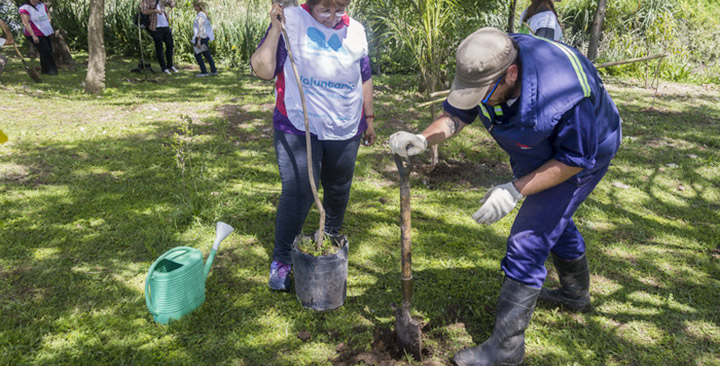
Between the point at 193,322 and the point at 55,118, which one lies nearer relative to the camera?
the point at 193,322

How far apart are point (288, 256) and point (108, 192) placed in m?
2.37

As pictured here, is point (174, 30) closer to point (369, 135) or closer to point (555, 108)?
point (369, 135)

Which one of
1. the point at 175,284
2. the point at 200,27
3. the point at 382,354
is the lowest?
the point at 382,354

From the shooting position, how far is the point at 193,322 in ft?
8.76

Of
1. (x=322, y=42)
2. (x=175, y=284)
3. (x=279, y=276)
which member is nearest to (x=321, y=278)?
(x=279, y=276)

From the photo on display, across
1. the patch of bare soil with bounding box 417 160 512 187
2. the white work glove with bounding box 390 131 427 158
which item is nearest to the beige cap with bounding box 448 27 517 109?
the white work glove with bounding box 390 131 427 158

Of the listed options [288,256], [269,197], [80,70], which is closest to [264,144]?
[269,197]

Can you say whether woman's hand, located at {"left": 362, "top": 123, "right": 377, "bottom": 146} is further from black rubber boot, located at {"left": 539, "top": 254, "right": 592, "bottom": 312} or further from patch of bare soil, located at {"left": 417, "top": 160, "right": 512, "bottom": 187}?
patch of bare soil, located at {"left": 417, "top": 160, "right": 512, "bottom": 187}

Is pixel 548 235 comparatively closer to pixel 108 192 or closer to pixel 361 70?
pixel 361 70

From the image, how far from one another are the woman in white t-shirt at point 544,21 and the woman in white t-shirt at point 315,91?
1.65 m

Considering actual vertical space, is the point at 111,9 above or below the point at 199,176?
above

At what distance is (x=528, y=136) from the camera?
1.96 meters

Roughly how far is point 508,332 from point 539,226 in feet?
1.93

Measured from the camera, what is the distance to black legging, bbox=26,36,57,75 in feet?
30.2
